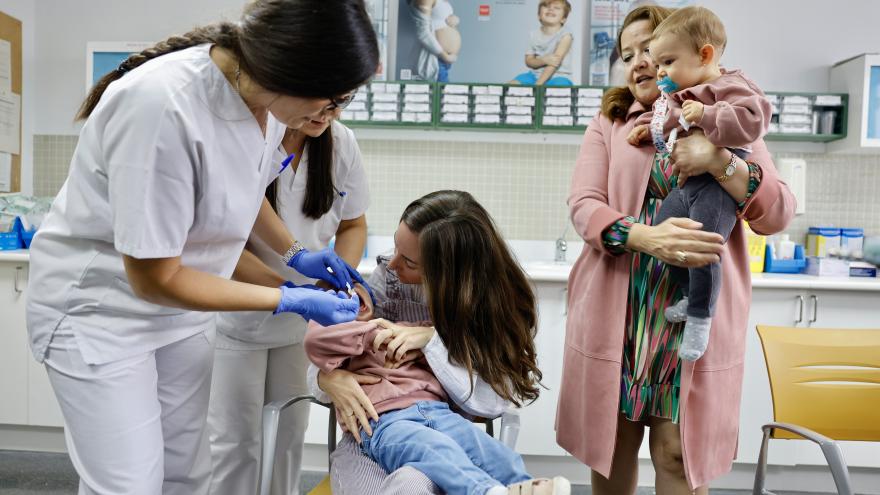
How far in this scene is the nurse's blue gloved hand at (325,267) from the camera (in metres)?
1.66

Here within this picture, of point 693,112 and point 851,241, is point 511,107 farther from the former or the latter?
point 693,112

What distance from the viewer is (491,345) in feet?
5.09

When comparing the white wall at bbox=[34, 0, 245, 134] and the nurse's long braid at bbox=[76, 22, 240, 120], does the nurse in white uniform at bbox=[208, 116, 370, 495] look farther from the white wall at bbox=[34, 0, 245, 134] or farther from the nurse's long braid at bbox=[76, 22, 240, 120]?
the white wall at bbox=[34, 0, 245, 134]

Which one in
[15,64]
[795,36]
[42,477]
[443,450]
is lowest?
[42,477]

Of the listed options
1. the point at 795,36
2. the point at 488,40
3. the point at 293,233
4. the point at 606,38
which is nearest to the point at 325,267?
the point at 293,233

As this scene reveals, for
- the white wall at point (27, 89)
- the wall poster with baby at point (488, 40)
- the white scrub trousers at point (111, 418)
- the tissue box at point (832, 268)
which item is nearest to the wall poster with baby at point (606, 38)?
the wall poster with baby at point (488, 40)

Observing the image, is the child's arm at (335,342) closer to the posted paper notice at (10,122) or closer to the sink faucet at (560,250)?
the sink faucet at (560,250)

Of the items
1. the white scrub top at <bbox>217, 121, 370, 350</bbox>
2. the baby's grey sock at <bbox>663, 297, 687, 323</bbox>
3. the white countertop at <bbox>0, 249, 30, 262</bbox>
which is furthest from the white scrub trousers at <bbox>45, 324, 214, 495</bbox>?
the white countertop at <bbox>0, 249, 30, 262</bbox>

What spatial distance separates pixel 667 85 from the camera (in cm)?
146

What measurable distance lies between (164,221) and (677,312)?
96cm

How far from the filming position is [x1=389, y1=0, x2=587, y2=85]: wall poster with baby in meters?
3.37

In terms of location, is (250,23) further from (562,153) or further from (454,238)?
(562,153)

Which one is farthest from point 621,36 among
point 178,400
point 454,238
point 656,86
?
point 178,400

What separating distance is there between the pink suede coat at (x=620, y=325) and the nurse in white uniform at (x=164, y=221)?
514 millimetres
